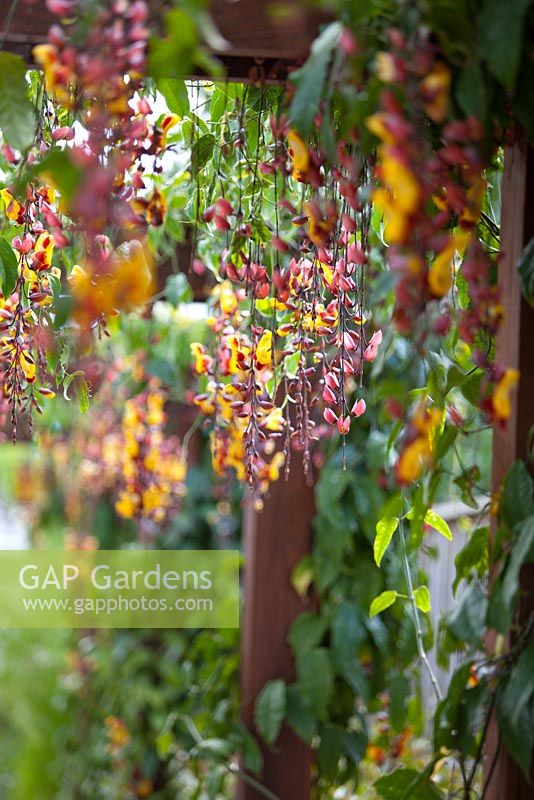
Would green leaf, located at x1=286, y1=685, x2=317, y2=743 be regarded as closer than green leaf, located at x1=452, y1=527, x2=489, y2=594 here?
No

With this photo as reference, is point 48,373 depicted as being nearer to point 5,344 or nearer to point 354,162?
point 5,344

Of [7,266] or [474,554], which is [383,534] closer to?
[474,554]

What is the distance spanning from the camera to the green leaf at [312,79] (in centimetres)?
71

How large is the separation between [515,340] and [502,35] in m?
0.45

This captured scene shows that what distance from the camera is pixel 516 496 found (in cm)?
102

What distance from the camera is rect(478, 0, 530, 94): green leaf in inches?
26.5

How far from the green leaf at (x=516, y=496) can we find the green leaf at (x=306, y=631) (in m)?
1.24

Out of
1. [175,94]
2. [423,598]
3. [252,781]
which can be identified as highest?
[175,94]

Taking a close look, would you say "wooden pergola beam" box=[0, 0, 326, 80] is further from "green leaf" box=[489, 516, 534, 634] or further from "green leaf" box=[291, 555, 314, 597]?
"green leaf" box=[291, 555, 314, 597]

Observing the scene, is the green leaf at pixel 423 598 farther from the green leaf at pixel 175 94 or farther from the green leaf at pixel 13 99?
the green leaf at pixel 13 99

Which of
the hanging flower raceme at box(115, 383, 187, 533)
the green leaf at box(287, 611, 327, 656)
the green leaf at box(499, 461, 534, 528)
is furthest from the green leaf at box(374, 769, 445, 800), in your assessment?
the hanging flower raceme at box(115, 383, 187, 533)

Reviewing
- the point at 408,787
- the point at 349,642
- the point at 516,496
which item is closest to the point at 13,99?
the point at 516,496

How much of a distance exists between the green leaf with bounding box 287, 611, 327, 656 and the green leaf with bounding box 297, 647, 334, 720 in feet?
0.07

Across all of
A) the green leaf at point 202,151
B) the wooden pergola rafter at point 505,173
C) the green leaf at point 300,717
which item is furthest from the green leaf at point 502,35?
the green leaf at point 300,717
